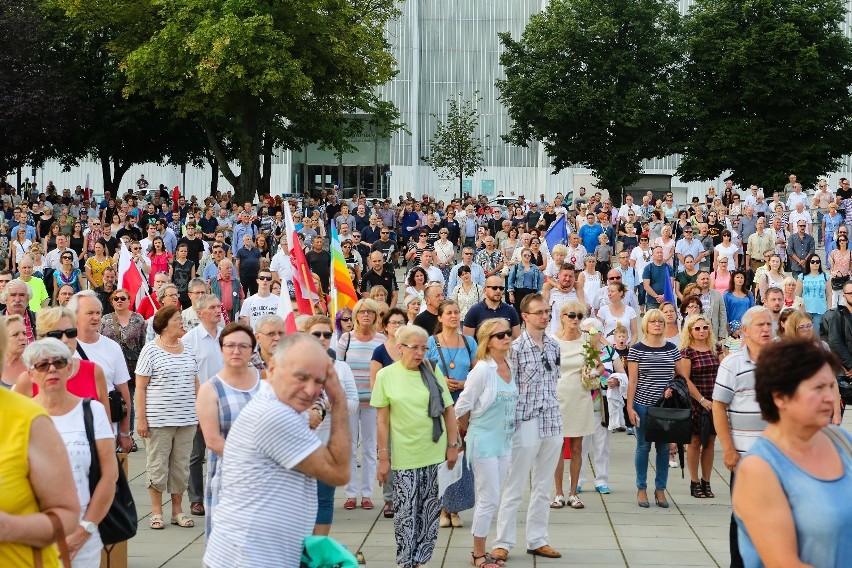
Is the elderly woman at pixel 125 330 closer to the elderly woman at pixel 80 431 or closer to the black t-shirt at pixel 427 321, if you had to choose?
the black t-shirt at pixel 427 321

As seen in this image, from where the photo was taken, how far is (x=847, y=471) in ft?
13.9

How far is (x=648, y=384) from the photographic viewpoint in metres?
10.9

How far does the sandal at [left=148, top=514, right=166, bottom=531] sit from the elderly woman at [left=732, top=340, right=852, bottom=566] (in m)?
6.40

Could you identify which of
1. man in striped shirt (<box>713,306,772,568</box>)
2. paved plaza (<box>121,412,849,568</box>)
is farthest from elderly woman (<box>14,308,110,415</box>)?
man in striped shirt (<box>713,306,772,568</box>)

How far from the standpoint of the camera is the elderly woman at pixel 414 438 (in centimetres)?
812

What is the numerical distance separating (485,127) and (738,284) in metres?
54.2

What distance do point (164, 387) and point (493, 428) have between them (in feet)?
8.75

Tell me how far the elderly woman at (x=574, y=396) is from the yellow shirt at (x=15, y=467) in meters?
6.87

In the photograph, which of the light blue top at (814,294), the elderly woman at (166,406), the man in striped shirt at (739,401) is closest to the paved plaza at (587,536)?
the elderly woman at (166,406)

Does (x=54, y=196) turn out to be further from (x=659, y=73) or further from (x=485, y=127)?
(x=485, y=127)

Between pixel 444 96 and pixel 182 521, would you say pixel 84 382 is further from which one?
pixel 444 96

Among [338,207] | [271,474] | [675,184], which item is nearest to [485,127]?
[675,184]

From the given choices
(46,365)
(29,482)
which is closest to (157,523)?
(46,365)

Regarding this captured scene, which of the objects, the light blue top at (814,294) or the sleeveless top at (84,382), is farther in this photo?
the light blue top at (814,294)
